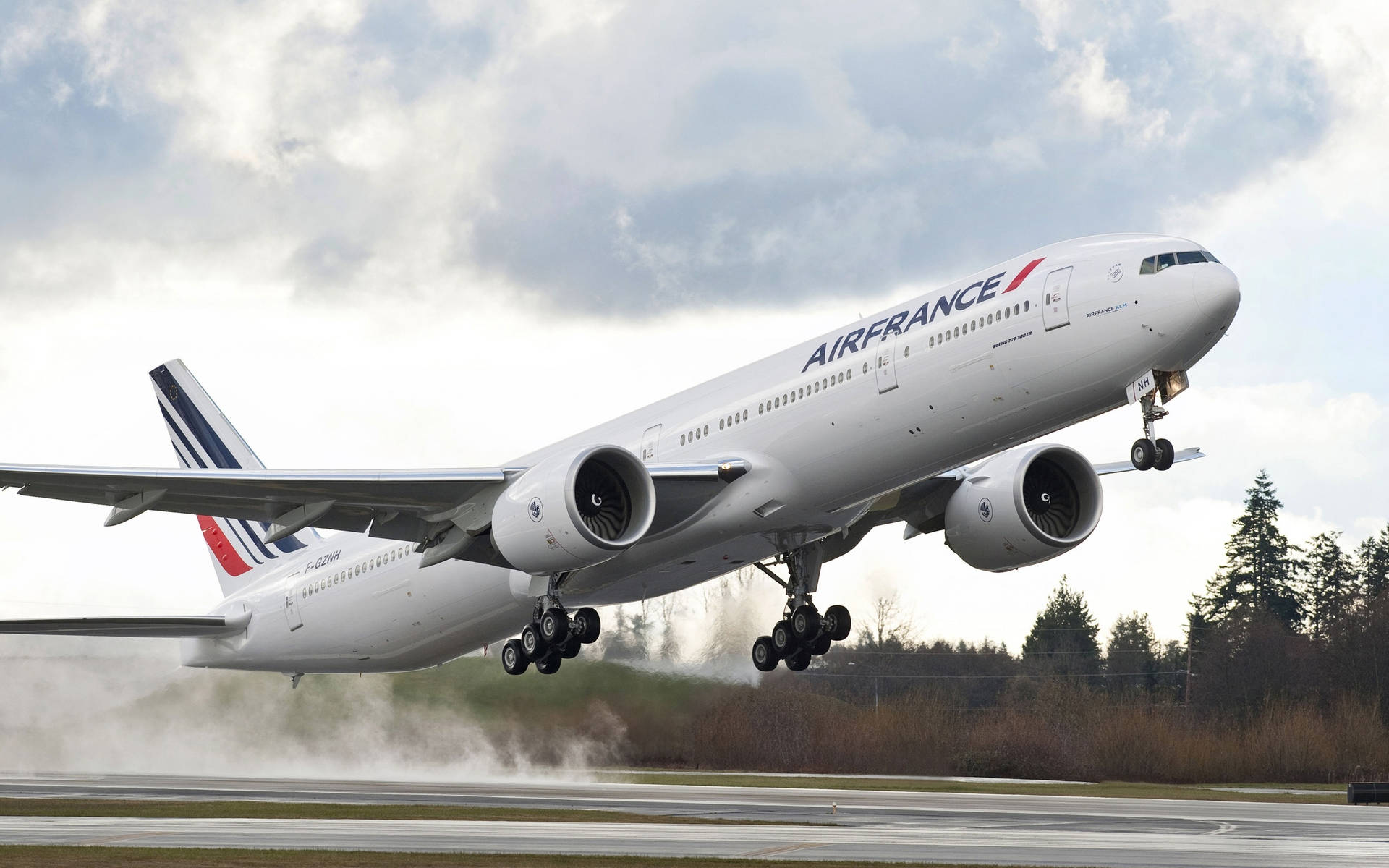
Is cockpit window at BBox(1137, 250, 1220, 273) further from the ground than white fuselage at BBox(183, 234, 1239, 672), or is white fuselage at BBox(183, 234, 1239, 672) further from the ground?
cockpit window at BBox(1137, 250, 1220, 273)

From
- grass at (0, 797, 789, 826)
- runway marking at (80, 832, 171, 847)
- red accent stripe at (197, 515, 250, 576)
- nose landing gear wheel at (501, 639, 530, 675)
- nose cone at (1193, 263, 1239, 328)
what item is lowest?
runway marking at (80, 832, 171, 847)

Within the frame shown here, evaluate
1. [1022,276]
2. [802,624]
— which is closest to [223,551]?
[802,624]

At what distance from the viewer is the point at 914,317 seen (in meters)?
23.9

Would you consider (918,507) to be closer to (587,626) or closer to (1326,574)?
(587,626)

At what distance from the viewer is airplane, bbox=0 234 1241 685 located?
21828 mm

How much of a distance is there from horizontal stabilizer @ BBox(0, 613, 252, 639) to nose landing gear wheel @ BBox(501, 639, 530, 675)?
10.7 metres

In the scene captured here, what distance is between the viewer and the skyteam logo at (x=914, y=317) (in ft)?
75.4

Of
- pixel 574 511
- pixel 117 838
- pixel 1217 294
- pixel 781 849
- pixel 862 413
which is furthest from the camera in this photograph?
pixel 117 838

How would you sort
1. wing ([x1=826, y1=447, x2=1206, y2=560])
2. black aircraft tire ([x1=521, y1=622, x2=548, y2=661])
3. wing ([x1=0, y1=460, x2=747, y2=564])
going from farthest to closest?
wing ([x1=826, y1=447, x2=1206, y2=560])
black aircraft tire ([x1=521, y1=622, x2=548, y2=661])
wing ([x1=0, y1=460, x2=747, y2=564])

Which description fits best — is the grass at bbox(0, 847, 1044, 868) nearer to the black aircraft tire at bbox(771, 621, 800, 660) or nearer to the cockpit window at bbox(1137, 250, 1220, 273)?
the black aircraft tire at bbox(771, 621, 800, 660)

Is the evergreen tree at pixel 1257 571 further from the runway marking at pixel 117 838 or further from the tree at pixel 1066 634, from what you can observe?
the runway marking at pixel 117 838

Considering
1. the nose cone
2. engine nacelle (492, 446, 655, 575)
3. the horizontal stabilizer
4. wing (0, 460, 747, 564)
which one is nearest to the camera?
the nose cone

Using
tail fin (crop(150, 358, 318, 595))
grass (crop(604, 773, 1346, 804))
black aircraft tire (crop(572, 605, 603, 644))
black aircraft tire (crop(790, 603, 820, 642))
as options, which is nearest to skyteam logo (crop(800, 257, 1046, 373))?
black aircraft tire (crop(790, 603, 820, 642))

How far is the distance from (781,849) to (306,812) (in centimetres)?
1291
